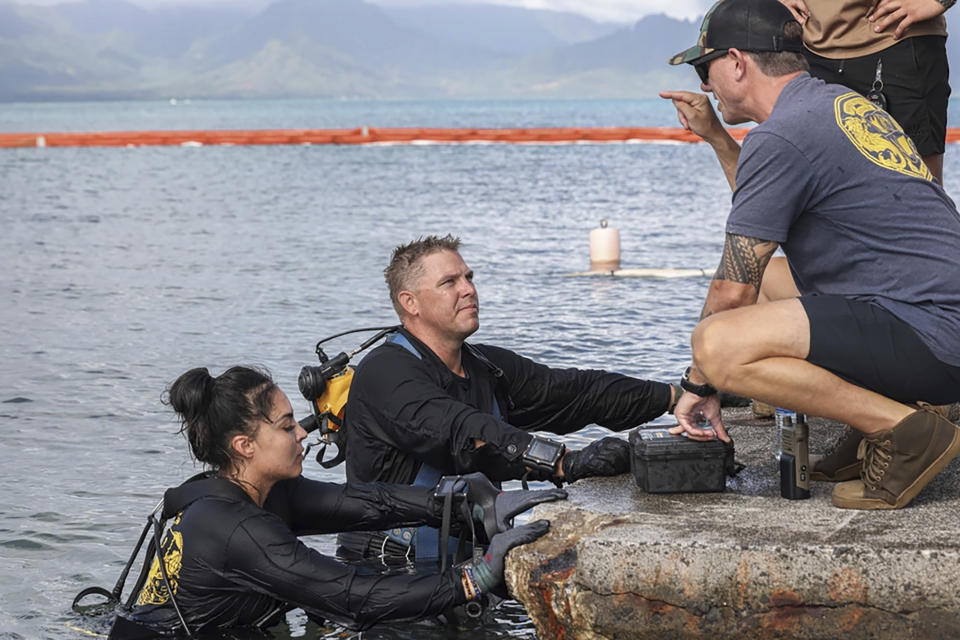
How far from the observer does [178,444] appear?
811 centimetres

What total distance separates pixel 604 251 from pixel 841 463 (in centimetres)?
1150

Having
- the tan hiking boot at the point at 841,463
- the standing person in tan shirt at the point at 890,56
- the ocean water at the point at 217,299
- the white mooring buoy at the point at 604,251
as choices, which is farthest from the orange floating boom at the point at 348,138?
the tan hiking boot at the point at 841,463

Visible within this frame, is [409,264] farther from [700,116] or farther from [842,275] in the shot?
[842,275]

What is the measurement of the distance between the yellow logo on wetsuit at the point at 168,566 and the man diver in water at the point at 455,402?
0.90 meters

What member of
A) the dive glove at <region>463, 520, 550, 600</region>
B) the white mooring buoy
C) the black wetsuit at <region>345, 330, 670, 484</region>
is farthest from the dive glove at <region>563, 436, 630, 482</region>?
the white mooring buoy

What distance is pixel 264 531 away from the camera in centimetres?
422

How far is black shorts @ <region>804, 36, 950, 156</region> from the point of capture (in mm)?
5156

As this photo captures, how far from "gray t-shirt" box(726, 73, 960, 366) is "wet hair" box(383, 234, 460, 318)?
1.62m

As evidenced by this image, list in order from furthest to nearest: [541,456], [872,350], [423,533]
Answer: [423,533], [541,456], [872,350]

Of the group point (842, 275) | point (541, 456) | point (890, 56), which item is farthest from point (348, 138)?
point (842, 275)

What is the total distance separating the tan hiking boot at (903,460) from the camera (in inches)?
154

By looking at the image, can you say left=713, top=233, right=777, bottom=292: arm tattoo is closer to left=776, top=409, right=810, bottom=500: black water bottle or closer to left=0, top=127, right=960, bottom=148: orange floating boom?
left=776, top=409, right=810, bottom=500: black water bottle

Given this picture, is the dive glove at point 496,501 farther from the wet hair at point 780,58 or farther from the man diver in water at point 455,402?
the wet hair at point 780,58

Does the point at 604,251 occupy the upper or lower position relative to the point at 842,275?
lower
